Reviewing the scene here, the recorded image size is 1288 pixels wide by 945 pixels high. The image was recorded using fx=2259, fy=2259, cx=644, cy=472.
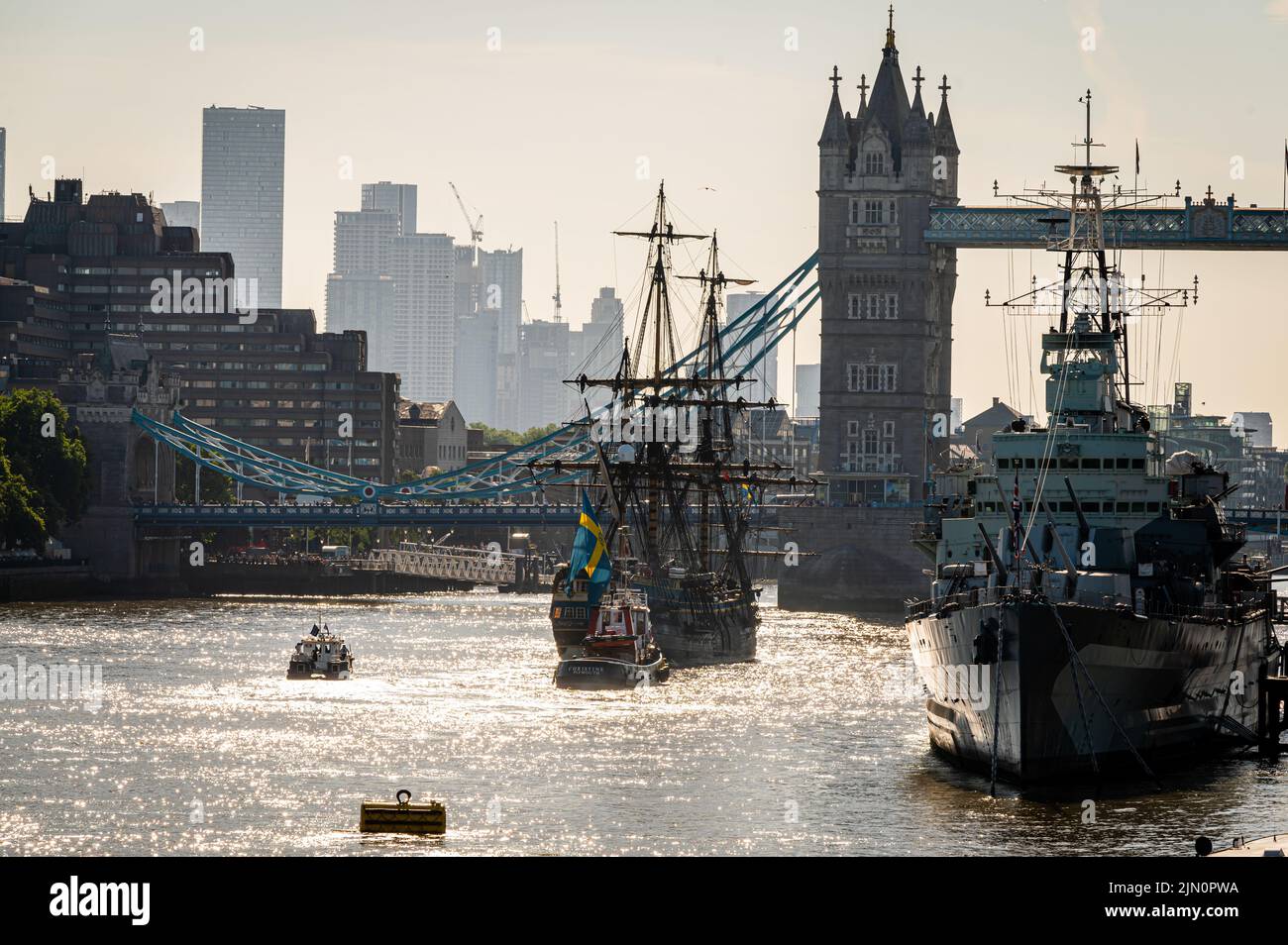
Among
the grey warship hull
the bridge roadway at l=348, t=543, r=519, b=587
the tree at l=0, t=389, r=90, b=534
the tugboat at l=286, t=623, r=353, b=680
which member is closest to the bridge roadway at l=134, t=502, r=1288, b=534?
the tree at l=0, t=389, r=90, b=534

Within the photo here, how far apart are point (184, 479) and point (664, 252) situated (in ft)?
231

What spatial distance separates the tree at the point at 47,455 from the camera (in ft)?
423

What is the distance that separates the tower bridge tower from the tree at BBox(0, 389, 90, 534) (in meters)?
48.3

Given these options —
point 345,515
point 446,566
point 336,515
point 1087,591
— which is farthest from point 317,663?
point 446,566

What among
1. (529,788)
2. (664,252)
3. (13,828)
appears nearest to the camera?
(13,828)

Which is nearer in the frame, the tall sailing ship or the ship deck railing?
the ship deck railing

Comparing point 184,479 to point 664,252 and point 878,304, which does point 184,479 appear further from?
point 664,252

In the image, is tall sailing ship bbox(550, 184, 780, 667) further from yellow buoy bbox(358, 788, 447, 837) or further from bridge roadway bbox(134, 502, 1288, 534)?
yellow buoy bbox(358, 788, 447, 837)

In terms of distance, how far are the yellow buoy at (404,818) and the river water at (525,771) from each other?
1.30 ft

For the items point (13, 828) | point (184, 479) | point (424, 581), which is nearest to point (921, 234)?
point (424, 581)

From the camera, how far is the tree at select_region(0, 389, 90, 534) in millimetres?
129000

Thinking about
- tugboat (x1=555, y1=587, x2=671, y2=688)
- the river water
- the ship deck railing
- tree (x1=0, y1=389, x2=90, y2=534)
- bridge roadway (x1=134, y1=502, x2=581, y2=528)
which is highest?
tree (x1=0, y1=389, x2=90, y2=534)

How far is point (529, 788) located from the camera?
48.4m
